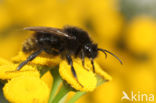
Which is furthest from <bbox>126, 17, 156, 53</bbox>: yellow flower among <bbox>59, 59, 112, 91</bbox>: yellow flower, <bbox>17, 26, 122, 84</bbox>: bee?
<bbox>59, 59, 112, 91</bbox>: yellow flower

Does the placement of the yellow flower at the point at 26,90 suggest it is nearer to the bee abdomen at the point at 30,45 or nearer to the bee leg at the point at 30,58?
the bee leg at the point at 30,58

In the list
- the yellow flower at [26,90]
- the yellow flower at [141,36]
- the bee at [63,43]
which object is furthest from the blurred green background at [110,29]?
the yellow flower at [26,90]

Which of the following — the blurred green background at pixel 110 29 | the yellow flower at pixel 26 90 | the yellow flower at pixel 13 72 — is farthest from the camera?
the blurred green background at pixel 110 29

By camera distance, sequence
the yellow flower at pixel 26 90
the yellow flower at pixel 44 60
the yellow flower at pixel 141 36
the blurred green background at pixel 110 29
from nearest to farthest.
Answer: the yellow flower at pixel 26 90
the yellow flower at pixel 44 60
the blurred green background at pixel 110 29
the yellow flower at pixel 141 36

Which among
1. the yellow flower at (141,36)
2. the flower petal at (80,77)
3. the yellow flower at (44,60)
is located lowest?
the yellow flower at (141,36)

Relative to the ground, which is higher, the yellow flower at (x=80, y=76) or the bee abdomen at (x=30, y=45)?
the bee abdomen at (x=30, y=45)

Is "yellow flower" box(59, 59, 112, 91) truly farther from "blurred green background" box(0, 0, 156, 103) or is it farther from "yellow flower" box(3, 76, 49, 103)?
"blurred green background" box(0, 0, 156, 103)

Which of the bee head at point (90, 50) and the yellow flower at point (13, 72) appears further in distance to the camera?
the bee head at point (90, 50)

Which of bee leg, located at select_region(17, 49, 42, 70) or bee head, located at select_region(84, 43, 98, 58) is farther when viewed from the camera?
bee head, located at select_region(84, 43, 98, 58)

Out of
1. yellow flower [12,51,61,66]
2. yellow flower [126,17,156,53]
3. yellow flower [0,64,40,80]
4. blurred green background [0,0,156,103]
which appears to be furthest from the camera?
yellow flower [126,17,156,53]
